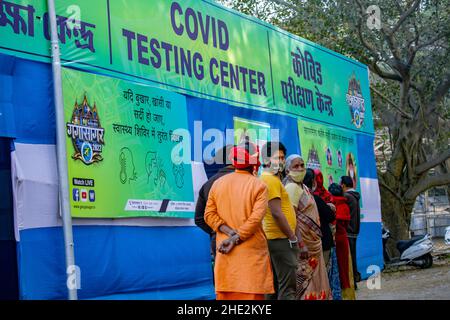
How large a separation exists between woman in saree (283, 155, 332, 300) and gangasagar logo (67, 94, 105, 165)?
1991 mm

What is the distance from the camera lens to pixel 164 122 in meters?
9.39

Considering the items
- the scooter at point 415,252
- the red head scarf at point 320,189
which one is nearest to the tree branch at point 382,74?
the scooter at point 415,252

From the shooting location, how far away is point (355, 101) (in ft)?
50.1

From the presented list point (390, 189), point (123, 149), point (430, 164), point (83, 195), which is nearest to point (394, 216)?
point (390, 189)

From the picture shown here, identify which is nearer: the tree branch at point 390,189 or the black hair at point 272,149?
the black hair at point 272,149

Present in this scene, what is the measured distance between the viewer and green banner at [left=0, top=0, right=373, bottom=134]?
798cm

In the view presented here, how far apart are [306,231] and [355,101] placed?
6.60 m

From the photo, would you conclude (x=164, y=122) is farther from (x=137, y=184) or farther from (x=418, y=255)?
(x=418, y=255)

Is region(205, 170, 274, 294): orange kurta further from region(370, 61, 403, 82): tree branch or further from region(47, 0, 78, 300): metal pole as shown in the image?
region(370, 61, 403, 82): tree branch

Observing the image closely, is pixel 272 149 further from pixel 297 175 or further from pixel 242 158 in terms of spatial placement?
pixel 242 158

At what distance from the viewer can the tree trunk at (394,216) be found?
19969mm

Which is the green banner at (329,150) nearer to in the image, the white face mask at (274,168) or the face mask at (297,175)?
the face mask at (297,175)

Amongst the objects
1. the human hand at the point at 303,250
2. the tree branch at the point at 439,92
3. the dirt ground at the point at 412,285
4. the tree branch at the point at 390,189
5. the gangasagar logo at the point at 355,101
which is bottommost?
the dirt ground at the point at 412,285
